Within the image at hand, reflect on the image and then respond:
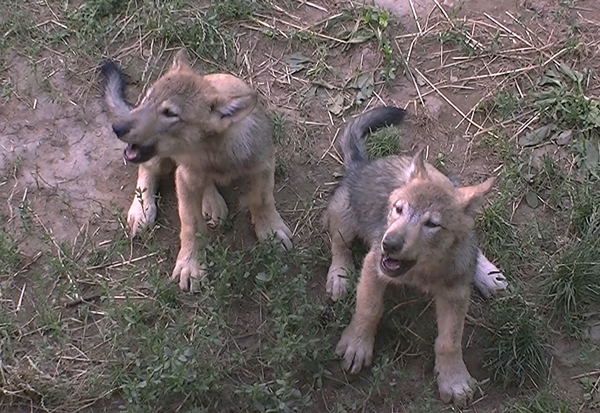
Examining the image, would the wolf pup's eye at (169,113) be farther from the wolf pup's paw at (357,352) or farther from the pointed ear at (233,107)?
the wolf pup's paw at (357,352)

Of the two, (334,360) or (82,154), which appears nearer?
(334,360)

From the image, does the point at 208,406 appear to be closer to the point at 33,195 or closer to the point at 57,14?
the point at 33,195

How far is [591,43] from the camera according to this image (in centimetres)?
721

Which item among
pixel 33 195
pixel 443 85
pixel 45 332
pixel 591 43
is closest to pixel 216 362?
pixel 45 332

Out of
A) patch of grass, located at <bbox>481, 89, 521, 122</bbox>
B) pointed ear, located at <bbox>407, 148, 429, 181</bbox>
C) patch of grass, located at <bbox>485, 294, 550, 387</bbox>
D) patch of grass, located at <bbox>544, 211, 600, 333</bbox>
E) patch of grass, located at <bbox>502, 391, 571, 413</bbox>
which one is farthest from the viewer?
patch of grass, located at <bbox>481, 89, 521, 122</bbox>

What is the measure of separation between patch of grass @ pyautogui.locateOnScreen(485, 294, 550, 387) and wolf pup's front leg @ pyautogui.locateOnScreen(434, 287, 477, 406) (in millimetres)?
200

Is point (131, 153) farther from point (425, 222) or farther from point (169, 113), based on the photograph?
point (425, 222)

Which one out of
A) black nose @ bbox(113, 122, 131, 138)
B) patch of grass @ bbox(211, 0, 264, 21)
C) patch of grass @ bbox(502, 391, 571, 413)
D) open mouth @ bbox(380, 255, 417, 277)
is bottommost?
patch of grass @ bbox(502, 391, 571, 413)

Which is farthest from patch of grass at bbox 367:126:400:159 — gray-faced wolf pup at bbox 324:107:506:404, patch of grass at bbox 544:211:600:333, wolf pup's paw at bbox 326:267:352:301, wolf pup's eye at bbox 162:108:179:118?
wolf pup's eye at bbox 162:108:179:118

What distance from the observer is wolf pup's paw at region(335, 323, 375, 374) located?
17.5 ft

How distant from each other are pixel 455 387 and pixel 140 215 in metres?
2.31

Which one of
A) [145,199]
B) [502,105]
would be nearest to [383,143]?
[502,105]

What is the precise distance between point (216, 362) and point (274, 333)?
1.30 feet

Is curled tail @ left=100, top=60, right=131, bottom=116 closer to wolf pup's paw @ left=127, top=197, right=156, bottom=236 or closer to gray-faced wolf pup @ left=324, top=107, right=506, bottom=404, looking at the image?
wolf pup's paw @ left=127, top=197, right=156, bottom=236
